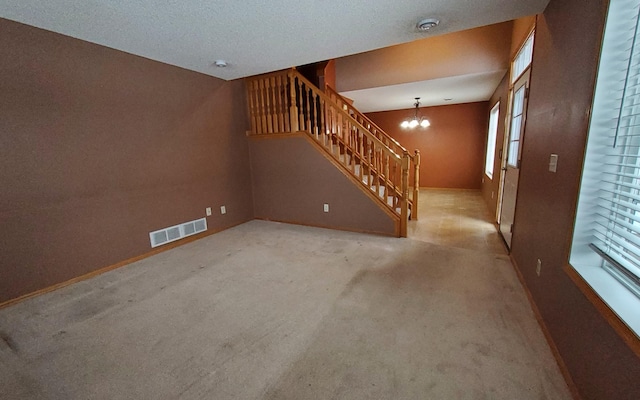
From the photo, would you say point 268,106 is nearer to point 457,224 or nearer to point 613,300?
point 457,224

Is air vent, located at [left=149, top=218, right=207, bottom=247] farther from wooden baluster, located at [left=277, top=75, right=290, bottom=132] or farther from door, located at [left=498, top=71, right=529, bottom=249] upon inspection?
door, located at [left=498, top=71, right=529, bottom=249]

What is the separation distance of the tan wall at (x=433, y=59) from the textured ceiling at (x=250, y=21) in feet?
5.82

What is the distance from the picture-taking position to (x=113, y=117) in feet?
9.24

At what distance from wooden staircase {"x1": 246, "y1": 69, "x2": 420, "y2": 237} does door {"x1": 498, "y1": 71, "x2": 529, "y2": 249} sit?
46.1 inches

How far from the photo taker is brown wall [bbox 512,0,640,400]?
107cm

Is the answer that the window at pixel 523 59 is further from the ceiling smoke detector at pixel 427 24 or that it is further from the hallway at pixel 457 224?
the hallway at pixel 457 224

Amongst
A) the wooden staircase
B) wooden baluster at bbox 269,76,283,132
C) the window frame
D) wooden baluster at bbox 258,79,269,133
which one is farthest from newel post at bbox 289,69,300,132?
the window frame

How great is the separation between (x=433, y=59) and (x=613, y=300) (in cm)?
403

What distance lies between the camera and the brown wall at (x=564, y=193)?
1071 millimetres

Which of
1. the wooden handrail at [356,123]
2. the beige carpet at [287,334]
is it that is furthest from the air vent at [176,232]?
the wooden handrail at [356,123]

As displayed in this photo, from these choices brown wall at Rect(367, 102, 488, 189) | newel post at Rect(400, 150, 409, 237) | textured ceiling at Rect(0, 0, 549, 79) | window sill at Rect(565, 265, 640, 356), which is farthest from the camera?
brown wall at Rect(367, 102, 488, 189)

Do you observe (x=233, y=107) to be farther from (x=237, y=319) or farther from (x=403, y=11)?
(x=237, y=319)

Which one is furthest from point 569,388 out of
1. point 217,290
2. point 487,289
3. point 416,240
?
point 217,290

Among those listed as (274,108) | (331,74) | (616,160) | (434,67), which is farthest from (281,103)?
(616,160)
